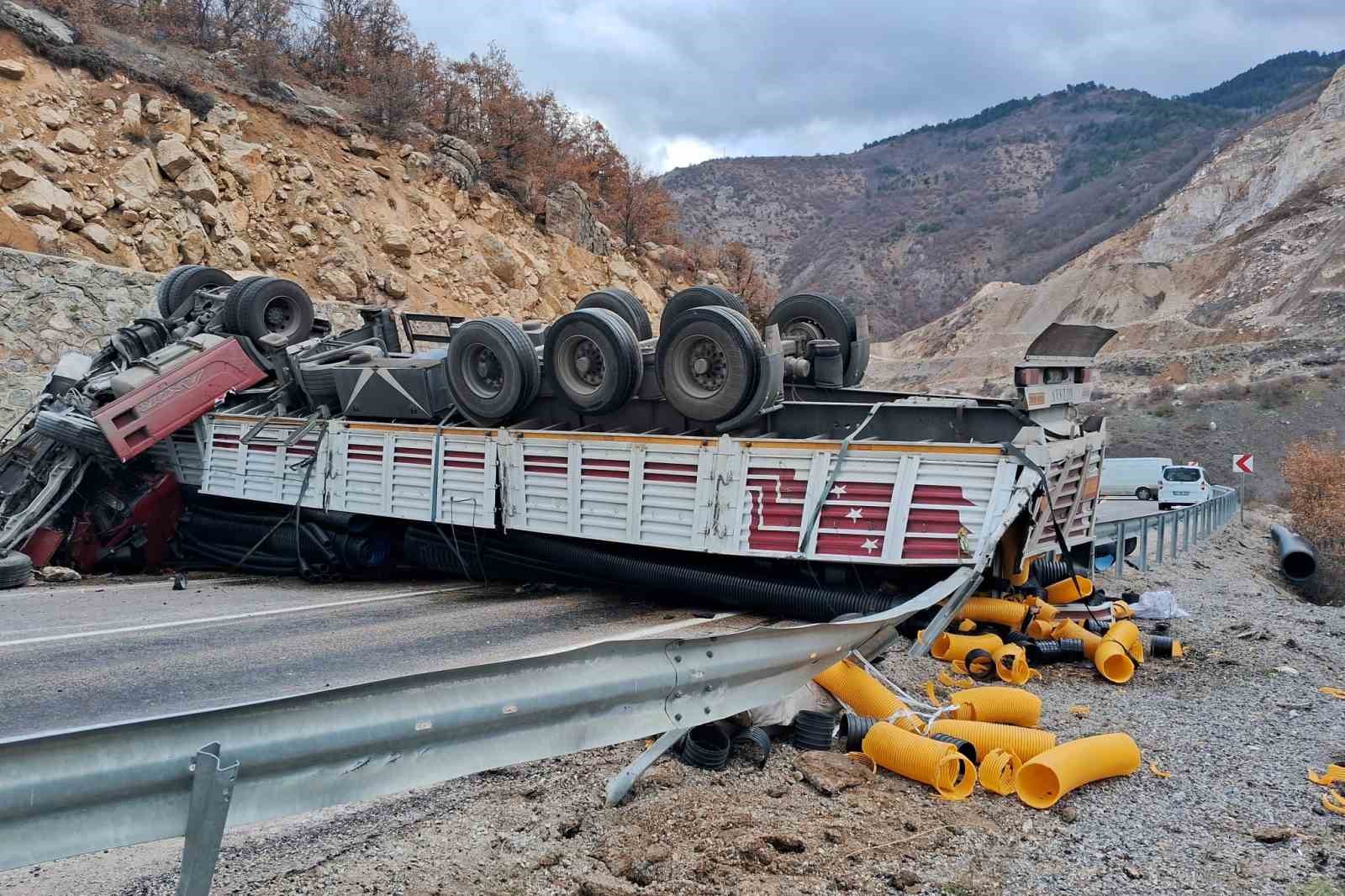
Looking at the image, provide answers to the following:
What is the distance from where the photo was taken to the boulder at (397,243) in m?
22.4

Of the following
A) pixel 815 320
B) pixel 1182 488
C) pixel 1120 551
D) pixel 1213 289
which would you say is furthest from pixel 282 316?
pixel 1213 289

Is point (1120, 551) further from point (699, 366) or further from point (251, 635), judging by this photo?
point (251, 635)

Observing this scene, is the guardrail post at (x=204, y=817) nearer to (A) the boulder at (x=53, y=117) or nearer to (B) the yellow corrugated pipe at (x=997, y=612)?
(B) the yellow corrugated pipe at (x=997, y=612)

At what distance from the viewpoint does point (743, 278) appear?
33688 millimetres

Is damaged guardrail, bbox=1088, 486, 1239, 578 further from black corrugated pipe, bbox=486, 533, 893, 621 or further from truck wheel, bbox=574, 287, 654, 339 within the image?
truck wheel, bbox=574, 287, 654, 339

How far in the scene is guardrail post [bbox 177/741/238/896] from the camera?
7.09 feet

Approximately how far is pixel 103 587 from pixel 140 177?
11.7m

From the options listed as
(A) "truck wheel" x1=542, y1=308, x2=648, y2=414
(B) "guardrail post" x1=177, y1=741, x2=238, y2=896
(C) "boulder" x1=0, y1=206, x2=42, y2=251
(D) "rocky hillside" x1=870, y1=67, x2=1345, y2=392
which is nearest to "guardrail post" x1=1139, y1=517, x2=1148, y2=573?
(A) "truck wheel" x1=542, y1=308, x2=648, y2=414

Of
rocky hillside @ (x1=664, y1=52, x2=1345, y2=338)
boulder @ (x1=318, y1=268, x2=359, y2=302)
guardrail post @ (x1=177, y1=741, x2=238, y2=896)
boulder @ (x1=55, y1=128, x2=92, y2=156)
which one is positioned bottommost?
guardrail post @ (x1=177, y1=741, x2=238, y2=896)

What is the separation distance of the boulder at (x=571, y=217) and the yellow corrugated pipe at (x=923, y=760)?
23598 millimetres

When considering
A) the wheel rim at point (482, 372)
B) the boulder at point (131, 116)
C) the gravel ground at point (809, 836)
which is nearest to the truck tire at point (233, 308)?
the wheel rim at point (482, 372)

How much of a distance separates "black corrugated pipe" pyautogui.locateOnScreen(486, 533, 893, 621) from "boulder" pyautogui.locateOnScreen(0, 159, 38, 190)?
13563mm

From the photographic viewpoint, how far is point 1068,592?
748 cm

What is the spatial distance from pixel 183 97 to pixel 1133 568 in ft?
68.0
